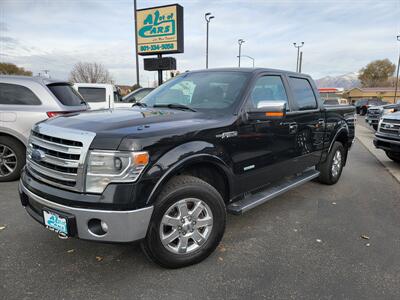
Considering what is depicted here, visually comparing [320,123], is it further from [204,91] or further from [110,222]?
[110,222]

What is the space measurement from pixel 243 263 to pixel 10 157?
450 centimetres

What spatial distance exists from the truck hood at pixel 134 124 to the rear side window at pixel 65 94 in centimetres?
289

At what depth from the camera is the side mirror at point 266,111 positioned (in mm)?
3293

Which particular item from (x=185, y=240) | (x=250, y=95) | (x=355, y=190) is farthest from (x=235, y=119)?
(x=355, y=190)

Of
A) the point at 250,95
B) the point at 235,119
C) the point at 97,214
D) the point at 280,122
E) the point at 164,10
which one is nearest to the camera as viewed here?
the point at 97,214

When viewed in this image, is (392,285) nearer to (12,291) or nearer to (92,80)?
(12,291)

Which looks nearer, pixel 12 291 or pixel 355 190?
pixel 12 291

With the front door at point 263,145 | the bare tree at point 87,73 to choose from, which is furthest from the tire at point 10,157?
the bare tree at point 87,73

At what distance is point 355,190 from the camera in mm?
5391

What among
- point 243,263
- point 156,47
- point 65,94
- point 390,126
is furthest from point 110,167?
point 156,47

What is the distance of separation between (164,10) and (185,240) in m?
17.5

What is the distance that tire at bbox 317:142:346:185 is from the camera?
5.31m

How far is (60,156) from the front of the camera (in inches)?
98.4

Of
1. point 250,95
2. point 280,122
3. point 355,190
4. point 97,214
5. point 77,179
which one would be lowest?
point 355,190
